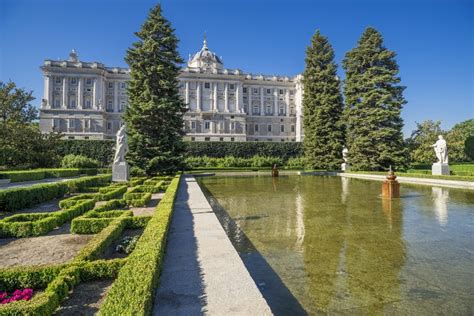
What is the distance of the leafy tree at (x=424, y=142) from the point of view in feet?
94.5

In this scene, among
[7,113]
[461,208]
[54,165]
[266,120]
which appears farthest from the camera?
[266,120]

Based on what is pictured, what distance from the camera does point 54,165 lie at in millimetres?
21625

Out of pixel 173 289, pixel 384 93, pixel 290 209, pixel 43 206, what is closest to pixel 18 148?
pixel 43 206

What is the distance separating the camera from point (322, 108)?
92.5 ft

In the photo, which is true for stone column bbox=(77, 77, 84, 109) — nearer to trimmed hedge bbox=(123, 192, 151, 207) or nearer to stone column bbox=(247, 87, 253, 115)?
stone column bbox=(247, 87, 253, 115)

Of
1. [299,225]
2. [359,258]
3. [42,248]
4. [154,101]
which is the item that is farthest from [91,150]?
[359,258]

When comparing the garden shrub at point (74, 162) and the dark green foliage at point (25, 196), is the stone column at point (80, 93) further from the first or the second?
the dark green foliage at point (25, 196)

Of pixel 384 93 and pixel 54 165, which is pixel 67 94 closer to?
pixel 54 165

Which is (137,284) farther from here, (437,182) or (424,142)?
(424,142)

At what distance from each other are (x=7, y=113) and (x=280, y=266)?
91.8 ft

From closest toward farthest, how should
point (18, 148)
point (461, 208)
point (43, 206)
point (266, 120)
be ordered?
point (461, 208), point (43, 206), point (18, 148), point (266, 120)

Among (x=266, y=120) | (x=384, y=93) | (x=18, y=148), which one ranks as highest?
(x=266, y=120)

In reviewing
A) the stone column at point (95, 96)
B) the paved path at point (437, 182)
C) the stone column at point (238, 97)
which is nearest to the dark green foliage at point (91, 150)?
the stone column at point (95, 96)

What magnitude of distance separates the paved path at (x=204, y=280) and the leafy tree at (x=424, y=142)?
99.7 ft
